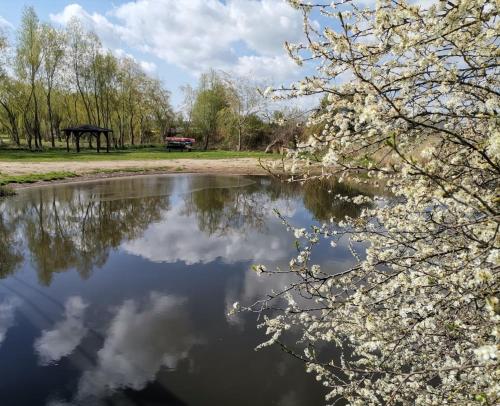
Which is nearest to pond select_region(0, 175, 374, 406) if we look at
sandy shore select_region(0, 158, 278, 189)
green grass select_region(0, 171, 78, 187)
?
green grass select_region(0, 171, 78, 187)

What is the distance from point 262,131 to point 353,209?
1733 inches

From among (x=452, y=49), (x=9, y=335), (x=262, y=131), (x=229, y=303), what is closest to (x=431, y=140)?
(x=452, y=49)

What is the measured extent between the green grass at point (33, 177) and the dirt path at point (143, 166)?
1.29 m

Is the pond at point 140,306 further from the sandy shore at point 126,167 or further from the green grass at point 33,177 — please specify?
the sandy shore at point 126,167

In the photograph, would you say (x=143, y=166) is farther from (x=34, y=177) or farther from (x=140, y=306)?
(x=140, y=306)

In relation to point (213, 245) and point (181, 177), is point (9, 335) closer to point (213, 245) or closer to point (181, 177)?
point (213, 245)

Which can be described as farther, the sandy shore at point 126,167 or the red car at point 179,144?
the red car at point 179,144

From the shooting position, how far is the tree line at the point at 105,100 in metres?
42.5

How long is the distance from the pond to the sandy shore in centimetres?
1022

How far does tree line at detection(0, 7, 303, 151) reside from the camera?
4247 cm

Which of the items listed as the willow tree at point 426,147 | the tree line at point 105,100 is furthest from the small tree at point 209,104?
the willow tree at point 426,147

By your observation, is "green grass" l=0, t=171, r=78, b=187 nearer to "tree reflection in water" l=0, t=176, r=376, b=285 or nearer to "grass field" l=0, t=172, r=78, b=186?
"grass field" l=0, t=172, r=78, b=186

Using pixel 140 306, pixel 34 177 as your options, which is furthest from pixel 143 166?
pixel 140 306

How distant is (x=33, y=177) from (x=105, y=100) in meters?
34.7
